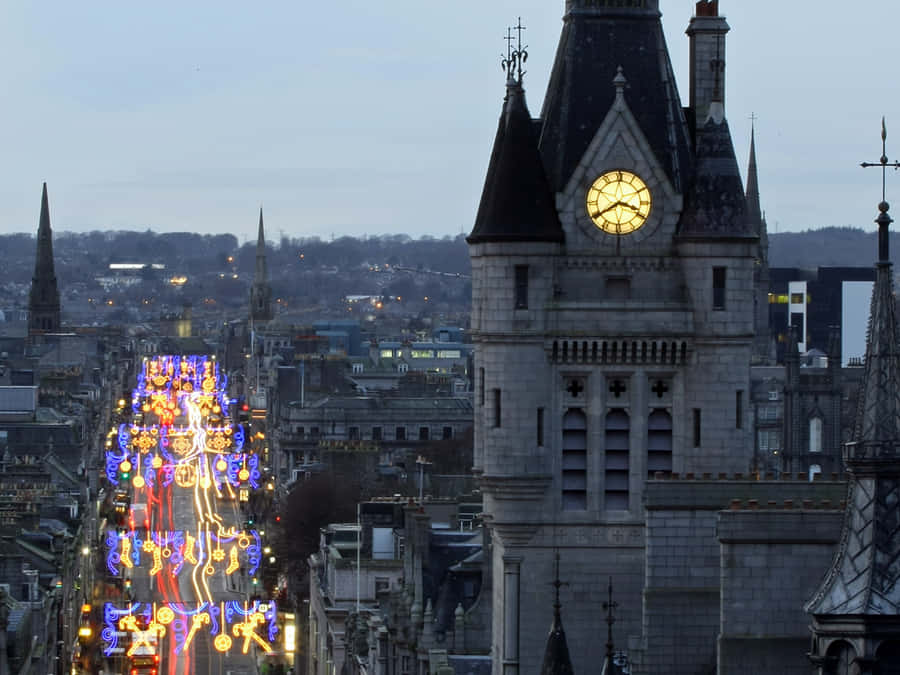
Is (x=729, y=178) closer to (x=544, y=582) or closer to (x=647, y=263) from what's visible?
(x=647, y=263)

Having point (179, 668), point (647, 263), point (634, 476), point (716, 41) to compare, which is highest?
point (716, 41)

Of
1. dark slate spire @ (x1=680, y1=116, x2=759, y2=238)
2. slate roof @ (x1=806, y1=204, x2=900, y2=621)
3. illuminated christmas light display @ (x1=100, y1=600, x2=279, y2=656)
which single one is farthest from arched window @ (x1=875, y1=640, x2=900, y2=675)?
illuminated christmas light display @ (x1=100, y1=600, x2=279, y2=656)

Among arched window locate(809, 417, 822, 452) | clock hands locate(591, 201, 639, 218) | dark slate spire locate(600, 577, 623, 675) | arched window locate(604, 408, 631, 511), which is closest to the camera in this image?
dark slate spire locate(600, 577, 623, 675)

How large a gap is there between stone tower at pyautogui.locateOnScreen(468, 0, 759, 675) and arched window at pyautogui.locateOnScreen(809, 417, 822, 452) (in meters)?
106

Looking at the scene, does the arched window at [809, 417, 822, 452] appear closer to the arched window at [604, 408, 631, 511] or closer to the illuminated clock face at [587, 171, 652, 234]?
the arched window at [604, 408, 631, 511]

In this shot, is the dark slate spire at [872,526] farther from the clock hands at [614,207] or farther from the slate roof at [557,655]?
the clock hands at [614,207]

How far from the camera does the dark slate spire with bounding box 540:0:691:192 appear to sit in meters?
61.0

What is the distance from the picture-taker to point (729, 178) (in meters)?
60.9

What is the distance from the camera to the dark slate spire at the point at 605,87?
Result: 61.0m

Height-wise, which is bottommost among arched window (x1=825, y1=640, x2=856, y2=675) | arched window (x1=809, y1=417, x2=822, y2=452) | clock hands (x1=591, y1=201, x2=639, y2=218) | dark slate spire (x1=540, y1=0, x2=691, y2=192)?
arched window (x1=825, y1=640, x2=856, y2=675)

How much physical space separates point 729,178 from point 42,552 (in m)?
91.6

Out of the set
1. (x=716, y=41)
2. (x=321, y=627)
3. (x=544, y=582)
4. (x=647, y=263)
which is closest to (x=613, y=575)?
(x=544, y=582)

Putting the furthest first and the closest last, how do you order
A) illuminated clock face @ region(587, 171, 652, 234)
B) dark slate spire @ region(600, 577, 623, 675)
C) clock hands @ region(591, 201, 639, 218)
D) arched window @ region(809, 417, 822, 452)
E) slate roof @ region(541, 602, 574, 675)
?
arched window @ region(809, 417, 822, 452), clock hands @ region(591, 201, 639, 218), illuminated clock face @ region(587, 171, 652, 234), slate roof @ region(541, 602, 574, 675), dark slate spire @ region(600, 577, 623, 675)

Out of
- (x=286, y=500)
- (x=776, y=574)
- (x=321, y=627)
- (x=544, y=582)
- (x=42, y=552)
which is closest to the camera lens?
(x=776, y=574)
